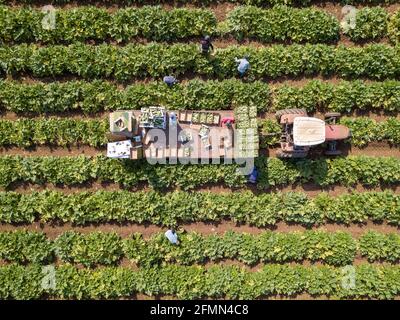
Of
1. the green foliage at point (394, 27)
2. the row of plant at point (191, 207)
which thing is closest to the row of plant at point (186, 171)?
the row of plant at point (191, 207)

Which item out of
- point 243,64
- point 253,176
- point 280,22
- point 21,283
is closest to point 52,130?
point 21,283

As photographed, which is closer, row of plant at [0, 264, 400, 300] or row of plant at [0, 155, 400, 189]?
row of plant at [0, 264, 400, 300]

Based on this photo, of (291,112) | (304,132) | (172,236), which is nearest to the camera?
(304,132)

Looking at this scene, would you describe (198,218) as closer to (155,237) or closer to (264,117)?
(155,237)

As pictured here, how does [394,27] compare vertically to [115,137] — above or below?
above

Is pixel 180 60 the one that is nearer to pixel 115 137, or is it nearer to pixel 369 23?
pixel 115 137

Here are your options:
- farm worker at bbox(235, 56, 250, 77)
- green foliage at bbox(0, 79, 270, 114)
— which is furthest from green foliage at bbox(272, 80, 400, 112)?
farm worker at bbox(235, 56, 250, 77)

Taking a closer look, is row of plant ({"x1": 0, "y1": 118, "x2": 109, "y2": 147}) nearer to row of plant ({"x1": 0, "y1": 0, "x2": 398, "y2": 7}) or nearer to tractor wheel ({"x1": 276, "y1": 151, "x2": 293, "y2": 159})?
row of plant ({"x1": 0, "y1": 0, "x2": 398, "y2": 7})
